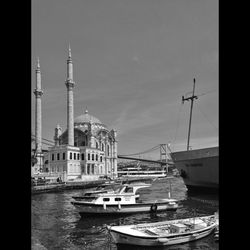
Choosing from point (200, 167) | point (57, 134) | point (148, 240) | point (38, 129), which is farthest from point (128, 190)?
point (57, 134)

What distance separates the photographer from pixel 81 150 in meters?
86.0

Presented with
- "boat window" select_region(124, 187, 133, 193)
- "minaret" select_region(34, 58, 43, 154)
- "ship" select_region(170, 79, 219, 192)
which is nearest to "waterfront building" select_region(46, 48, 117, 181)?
"minaret" select_region(34, 58, 43, 154)

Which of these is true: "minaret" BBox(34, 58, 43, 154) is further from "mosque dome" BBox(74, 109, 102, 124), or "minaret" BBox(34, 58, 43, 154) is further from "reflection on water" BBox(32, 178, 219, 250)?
"reflection on water" BBox(32, 178, 219, 250)

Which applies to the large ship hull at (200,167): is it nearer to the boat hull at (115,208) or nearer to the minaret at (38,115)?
the boat hull at (115,208)

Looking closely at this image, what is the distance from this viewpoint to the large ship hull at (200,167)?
39.4 metres

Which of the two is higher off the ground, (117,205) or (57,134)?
(57,134)

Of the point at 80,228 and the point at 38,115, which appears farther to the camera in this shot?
the point at 38,115

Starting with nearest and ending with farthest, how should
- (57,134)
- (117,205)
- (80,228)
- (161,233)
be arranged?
(161,233) → (80,228) → (117,205) → (57,134)

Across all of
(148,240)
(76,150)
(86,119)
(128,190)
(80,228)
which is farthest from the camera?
(86,119)

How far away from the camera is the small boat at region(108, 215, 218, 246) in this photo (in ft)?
50.5

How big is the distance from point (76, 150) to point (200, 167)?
1911 inches

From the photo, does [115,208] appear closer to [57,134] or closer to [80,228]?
[80,228]
